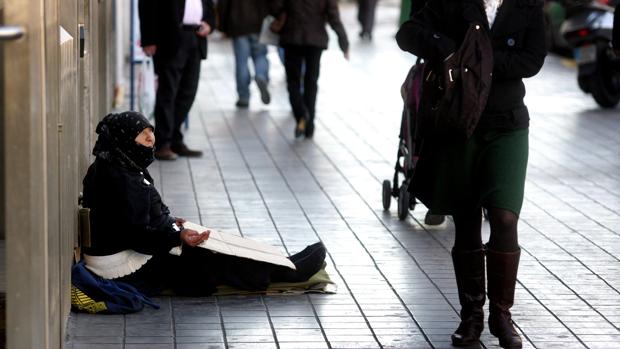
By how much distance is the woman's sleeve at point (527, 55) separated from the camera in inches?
238

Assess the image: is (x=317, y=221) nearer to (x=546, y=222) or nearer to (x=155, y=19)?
(x=546, y=222)

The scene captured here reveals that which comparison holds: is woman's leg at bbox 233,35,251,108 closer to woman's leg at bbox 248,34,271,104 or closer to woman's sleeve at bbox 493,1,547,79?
woman's leg at bbox 248,34,271,104

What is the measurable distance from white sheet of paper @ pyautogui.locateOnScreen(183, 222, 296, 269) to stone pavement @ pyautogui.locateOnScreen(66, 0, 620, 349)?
21 cm

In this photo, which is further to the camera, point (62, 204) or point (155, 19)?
point (155, 19)

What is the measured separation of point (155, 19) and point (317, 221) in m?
2.83

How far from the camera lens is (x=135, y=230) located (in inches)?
269

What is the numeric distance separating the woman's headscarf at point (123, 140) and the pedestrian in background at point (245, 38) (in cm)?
788

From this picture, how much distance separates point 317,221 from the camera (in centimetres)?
920

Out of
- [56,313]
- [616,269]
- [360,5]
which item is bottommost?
[360,5]

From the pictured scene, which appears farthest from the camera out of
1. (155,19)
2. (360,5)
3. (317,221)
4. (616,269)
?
(360,5)

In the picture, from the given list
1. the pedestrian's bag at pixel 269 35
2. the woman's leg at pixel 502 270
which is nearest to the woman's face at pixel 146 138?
the woman's leg at pixel 502 270

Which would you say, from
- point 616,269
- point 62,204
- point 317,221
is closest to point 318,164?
point 317,221

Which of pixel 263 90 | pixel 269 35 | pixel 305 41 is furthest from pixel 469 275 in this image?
pixel 263 90

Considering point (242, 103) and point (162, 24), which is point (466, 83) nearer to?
point (162, 24)
